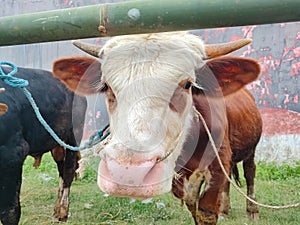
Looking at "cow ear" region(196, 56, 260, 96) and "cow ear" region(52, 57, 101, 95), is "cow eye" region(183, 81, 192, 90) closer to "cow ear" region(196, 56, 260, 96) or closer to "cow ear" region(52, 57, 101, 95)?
"cow ear" region(196, 56, 260, 96)

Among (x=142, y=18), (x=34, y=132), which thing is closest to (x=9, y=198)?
(x=34, y=132)

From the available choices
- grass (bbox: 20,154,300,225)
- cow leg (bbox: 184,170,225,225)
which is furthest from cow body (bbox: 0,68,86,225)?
cow leg (bbox: 184,170,225,225)

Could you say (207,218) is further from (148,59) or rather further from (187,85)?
(148,59)

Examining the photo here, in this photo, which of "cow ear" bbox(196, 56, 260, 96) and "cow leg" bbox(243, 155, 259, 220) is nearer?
"cow ear" bbox(196, 56, 260, 96)

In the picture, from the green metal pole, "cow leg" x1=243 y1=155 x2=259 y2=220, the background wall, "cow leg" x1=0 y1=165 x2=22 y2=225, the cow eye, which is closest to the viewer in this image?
the green metal pole

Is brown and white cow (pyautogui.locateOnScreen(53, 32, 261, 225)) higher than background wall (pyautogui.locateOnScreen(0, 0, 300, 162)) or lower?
higher

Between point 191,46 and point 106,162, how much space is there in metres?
0.97

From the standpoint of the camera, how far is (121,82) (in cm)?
230

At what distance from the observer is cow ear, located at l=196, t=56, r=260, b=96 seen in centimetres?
266

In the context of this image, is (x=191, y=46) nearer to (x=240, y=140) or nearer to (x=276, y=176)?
(x=240, y=140)

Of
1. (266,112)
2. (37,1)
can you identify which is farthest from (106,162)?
(37,1)

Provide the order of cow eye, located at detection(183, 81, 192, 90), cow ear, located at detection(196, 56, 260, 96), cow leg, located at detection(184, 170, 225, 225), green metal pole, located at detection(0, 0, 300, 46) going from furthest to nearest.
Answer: cow leg, located at detection(184, 170, 225, 225)
cow ear, located at detection(196, 56, 260, 96)
cow eye, located at detection(183, 81, 192, 90)
green metal pole, located at detection(0, 0, 300, 46)

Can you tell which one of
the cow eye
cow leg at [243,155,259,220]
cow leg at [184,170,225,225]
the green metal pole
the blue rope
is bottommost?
cow leg at [243,155,259,220]

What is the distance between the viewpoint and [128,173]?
6.26 feet
